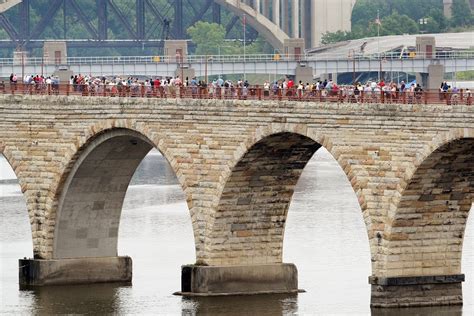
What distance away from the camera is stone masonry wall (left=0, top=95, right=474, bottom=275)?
63.1 metres

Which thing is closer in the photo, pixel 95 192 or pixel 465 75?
pixel 95 192

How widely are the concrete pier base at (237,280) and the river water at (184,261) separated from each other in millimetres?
527

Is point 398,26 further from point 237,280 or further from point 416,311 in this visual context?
point 416,311

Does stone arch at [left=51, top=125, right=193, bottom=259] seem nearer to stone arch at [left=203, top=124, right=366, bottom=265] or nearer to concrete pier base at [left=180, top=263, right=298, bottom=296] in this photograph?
stone arch at [left=203, top=124, right=366, bottom=265]

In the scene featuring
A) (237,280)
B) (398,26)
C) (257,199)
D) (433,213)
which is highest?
(398,26)

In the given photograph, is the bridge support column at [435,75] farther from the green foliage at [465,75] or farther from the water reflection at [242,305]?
the water reflection at [242,305]

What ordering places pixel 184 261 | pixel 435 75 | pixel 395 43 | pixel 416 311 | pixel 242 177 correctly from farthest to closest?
1. pixel 395 43
2. pixel 435 75
3. pixel 184 261
4. pixel 242 177
5. pixel 416 311

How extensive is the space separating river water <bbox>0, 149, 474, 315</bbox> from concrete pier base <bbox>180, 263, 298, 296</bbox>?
527 millimetres

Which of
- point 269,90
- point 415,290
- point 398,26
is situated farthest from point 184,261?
point 398,26

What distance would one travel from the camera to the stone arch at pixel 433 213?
6250 cm

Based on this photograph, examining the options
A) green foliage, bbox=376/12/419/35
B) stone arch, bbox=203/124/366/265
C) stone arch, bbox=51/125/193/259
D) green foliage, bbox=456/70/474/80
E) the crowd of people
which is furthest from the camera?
green foliage, bbox=376/12/419/35

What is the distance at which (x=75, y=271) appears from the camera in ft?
253

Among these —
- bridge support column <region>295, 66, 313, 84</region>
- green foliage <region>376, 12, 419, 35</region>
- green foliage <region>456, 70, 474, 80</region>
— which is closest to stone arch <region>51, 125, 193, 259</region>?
bridge support column <region>295, 66, 313, 84</region>

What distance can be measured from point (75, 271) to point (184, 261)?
305 inches
